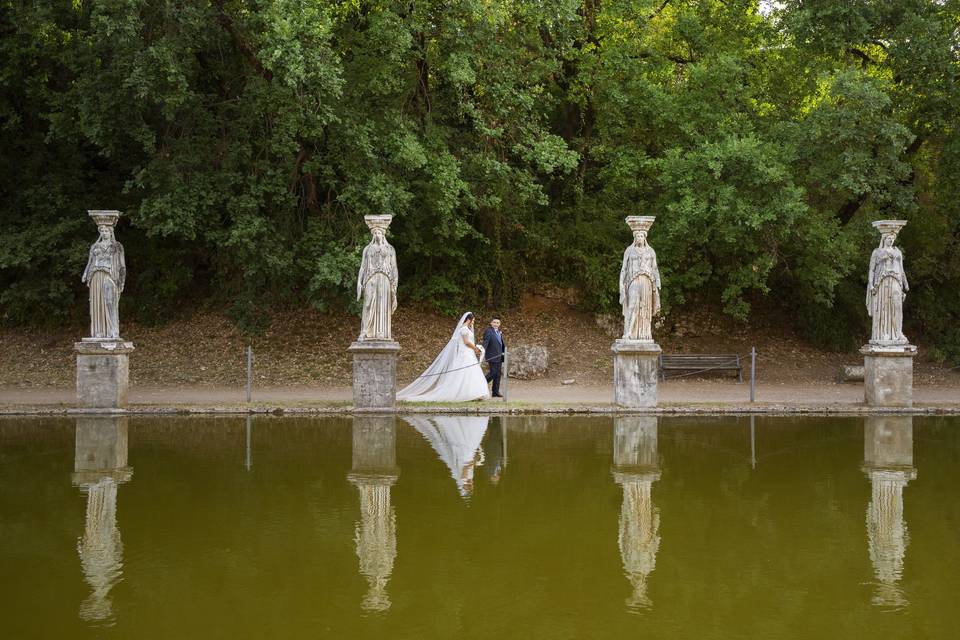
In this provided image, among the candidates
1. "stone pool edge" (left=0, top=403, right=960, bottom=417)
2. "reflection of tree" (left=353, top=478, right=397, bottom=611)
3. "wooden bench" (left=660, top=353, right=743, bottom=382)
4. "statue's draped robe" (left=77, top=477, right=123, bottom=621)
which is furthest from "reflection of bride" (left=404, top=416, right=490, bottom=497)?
"wooden bench" (left=660, top=353, right=743, bottom=382)

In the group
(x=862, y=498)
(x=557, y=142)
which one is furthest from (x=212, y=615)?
(x=557, y=142)

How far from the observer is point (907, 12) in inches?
823

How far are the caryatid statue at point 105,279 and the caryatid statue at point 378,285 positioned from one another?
4.09 m

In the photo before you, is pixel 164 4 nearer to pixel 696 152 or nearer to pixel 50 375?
pixel 50 375

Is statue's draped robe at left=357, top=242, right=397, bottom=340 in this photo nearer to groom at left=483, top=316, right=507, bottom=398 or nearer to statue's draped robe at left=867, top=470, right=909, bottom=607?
groom at left=483, top=316, right=507, bottom=398

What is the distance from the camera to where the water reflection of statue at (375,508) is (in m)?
6.23

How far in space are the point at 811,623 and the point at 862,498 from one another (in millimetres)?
3700

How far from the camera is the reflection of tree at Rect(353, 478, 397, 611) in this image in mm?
5965

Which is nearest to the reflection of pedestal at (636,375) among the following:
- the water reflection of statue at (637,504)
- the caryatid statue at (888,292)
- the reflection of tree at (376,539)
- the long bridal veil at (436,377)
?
the water reflection of statue at (637,504)

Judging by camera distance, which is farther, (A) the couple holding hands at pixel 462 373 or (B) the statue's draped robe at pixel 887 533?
(A) the couple holding hands at pixel 462 373

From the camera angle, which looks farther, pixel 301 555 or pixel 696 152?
pixel 696 152

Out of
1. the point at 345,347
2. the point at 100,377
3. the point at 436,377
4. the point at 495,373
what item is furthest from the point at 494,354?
the point at 100,377

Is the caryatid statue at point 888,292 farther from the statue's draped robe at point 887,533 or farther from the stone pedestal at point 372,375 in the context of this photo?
the stone pedestal at point 372,375

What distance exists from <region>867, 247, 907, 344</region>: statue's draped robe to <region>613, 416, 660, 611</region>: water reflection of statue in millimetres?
5334
